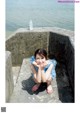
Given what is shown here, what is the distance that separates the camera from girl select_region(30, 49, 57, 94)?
9.71 ft

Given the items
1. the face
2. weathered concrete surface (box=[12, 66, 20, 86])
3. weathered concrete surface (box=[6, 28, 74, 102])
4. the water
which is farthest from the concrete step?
the water

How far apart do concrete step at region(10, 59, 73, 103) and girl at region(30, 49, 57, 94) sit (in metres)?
0.08

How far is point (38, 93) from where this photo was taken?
10.5ft

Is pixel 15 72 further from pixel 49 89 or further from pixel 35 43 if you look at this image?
pixel 49 89

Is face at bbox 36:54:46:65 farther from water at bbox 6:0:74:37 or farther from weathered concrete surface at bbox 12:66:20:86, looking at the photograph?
water at bbox 6:0:74:37

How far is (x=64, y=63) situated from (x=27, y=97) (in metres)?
1.24

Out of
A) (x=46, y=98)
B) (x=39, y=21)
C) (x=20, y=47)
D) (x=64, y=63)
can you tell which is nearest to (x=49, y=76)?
(x=46, y=98)

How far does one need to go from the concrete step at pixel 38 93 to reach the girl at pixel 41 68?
8cm

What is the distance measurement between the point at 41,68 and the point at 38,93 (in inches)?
15.8

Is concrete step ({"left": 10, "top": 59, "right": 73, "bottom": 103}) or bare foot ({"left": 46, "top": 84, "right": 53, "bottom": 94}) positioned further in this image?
bare foot ({"left": 46, "top": 84, "right": 53, "bottom": 94})

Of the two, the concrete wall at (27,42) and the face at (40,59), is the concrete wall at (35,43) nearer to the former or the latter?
the concrete wall at (27,42)

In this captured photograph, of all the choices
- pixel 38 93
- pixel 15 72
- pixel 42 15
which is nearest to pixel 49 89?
pixel 38 93

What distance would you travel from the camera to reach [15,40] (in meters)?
4.37
